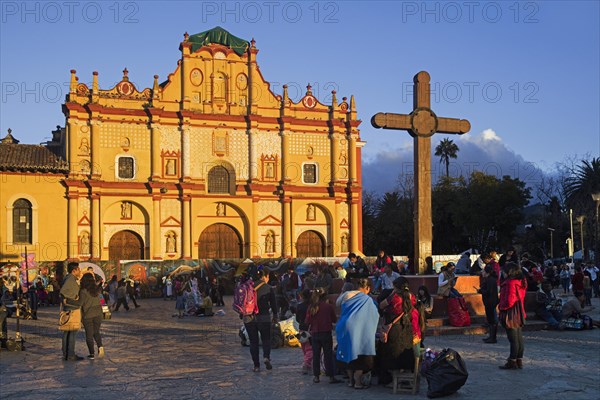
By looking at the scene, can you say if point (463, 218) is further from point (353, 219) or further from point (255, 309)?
point (255, 309)

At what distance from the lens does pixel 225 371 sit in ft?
36.3

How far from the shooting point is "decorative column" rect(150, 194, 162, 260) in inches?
1574

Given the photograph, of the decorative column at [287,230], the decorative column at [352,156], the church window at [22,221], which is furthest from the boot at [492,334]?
the decorative column at [352,156]

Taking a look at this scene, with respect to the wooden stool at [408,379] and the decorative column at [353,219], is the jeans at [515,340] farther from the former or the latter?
the decorative column at [353,219]

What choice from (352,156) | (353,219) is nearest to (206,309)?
(353,219)

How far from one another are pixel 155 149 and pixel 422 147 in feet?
94.1

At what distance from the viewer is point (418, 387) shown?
29.1 feet

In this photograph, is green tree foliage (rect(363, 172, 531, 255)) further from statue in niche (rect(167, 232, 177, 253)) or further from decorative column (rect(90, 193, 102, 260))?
decorative column (rect(90, 193, 102, 260))

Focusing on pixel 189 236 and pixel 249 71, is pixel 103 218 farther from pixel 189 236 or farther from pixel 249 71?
pixel 249 71

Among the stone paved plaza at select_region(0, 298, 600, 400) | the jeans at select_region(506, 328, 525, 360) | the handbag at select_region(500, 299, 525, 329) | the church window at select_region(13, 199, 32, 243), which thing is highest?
the church window at select_region(13, 199, 32, 243)

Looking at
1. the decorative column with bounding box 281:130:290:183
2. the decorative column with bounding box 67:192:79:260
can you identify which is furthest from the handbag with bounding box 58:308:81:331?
the decorative column with bounding box 281:130:290:183

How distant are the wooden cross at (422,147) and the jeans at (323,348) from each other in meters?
5.49

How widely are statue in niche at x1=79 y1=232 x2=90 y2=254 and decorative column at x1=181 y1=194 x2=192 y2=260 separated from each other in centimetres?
548

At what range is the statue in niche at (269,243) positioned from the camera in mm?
42753
